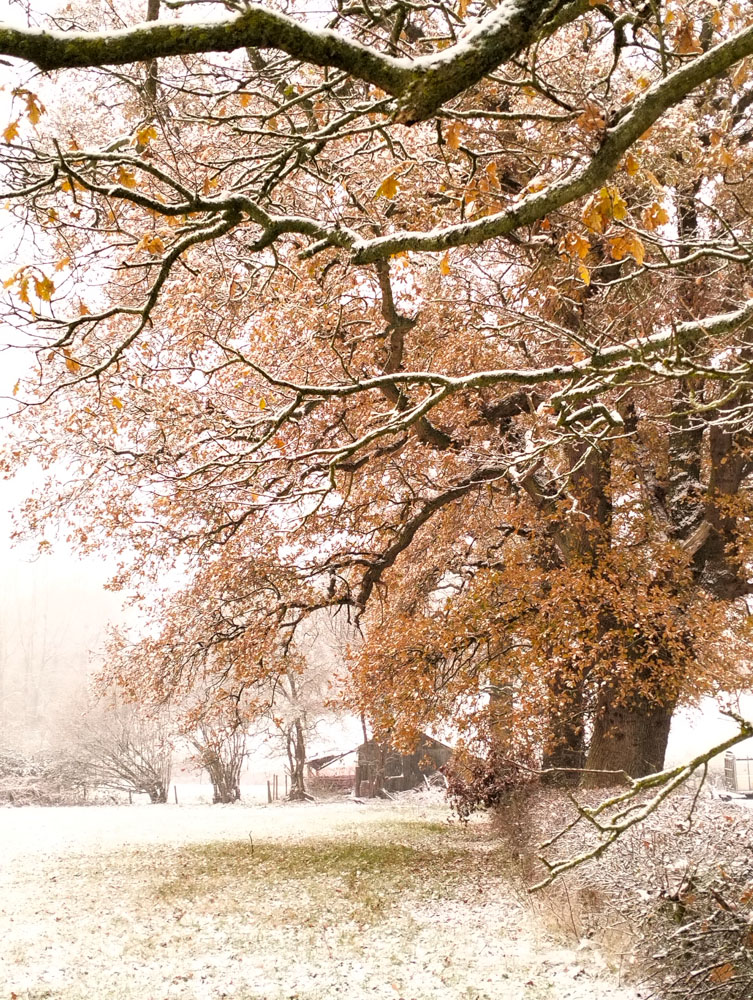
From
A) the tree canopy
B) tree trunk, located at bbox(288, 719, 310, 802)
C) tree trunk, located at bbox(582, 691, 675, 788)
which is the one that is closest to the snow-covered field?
tree trunk, located at bbox(582, 691, 675, 788)

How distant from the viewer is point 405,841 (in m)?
15.9

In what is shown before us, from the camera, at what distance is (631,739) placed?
484 inches

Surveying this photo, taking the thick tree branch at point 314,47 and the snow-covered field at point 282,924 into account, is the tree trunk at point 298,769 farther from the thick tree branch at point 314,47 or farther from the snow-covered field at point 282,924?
the thick tree branch at point 314,47

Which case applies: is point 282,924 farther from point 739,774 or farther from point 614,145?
point 739,774

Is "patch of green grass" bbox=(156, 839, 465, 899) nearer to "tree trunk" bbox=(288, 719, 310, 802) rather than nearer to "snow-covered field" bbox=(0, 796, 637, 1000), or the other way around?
"snow-covered field" bbox=(0, 796, 637, 1000)

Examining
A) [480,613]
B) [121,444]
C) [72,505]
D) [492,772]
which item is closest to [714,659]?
[480,613]

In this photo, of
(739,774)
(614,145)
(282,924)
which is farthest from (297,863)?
(739,774)

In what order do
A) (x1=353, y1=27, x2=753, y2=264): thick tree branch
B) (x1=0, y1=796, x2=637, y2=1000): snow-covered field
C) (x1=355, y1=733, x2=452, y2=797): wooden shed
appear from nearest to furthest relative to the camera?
(x1=353, y1=27, x2=753, y2=264): thick tree branch → (x1=0, y1=796, x2=637, y2=1000): snow-covered field → (x1=355, y1=733, x2=452, y2=797): wooden shed

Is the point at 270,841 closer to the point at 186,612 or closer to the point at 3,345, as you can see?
the point at 186,612

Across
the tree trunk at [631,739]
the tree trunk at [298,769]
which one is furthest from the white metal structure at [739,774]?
the tree trunk at [631,739]

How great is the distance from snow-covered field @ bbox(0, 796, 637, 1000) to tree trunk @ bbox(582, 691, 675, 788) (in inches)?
89.4

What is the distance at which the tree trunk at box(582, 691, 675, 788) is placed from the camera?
39.9 feet

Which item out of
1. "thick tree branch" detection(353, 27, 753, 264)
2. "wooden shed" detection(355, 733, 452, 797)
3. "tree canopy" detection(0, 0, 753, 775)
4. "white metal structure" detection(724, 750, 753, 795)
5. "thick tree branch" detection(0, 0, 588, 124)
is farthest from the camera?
"wooden shed" detection(355, 733, 452, 797)

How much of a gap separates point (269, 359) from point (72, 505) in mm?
4256
